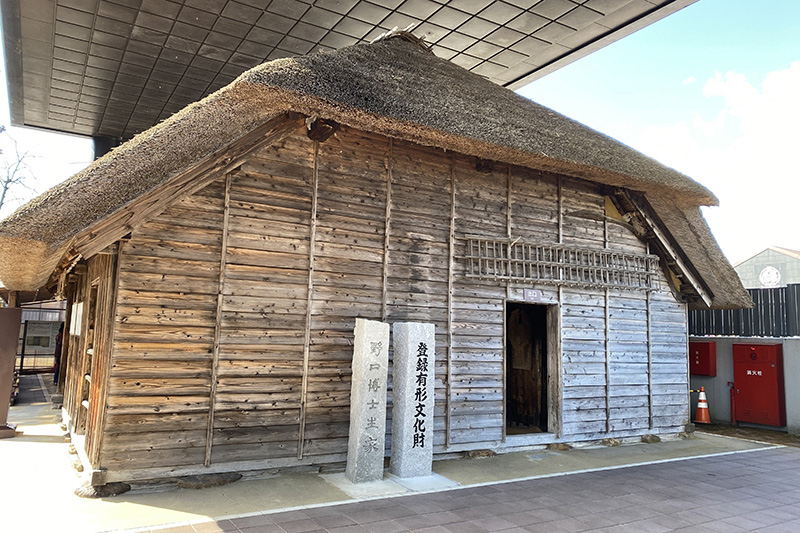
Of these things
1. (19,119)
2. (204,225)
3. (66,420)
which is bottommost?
(66,420)

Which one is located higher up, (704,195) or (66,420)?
(704,195)

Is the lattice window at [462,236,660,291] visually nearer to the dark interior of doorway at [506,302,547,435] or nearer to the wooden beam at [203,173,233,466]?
the dark interior of doorway at [506,302,547,435]

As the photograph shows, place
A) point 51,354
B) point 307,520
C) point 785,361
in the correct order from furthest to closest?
point 51,354
point 785,361
point 307,520

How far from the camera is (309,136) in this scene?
6723 millimetres

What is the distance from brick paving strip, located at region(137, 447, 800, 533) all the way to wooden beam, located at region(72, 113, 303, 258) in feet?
9.56

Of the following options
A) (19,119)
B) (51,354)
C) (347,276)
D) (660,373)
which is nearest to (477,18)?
(347,276)

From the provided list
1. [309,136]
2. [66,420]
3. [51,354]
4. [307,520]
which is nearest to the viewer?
[307,520]

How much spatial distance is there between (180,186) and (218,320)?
1.61 m

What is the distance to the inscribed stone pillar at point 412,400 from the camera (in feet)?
20.7

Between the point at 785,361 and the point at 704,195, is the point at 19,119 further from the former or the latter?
the point at 785,361

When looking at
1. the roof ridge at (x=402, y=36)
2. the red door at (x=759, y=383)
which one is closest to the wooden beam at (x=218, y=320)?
the roof ridge at (x=402, y=36)

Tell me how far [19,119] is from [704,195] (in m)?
16.2

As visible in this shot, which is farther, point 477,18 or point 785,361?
point 785,361

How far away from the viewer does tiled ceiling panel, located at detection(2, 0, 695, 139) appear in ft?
29.6
